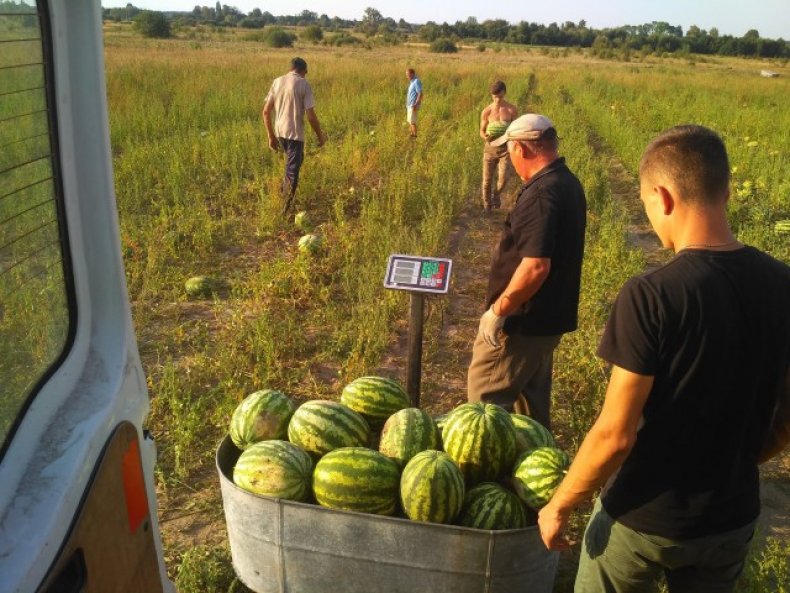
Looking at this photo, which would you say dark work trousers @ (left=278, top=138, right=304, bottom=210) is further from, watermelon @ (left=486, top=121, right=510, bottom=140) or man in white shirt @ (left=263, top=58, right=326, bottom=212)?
watermelon @ (left=486, top=121, right=510, bottom=140)

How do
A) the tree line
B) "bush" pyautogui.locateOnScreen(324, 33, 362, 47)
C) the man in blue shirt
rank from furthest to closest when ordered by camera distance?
the tree line
"bush" pyautogui.locateOnScreen(324, 33, 362, 47)
the man in blue shirt

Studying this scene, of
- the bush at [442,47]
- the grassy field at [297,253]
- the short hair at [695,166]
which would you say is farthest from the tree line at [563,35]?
the short hair at [695,166]

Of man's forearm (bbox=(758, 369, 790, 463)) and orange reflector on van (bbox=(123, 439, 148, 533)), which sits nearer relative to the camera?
orange reflector on van (bbox=(123, 439, 148, 533))

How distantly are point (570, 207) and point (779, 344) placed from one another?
1.63 m


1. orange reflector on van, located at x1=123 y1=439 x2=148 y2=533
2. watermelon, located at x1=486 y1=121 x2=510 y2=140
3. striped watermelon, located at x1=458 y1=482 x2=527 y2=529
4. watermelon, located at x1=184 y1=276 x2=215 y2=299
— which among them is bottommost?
watermelon, located at x1=184 y1=276 x2=215 y2=299

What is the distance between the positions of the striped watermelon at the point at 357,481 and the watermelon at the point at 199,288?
408 centimetres

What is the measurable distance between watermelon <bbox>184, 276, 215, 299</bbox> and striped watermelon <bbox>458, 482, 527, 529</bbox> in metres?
4.37

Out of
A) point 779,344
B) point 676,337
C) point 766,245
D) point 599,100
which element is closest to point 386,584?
point 676,337

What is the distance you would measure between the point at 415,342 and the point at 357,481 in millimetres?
1371

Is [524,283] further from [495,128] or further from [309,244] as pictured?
[495,128]

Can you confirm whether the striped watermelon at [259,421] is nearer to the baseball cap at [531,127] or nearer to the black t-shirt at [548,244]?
the black t-shirt at [548,244]

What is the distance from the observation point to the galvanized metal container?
97.3 inches

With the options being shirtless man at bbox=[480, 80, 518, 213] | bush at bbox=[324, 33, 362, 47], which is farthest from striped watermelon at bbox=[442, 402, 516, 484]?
bush at bbox=[324, 33, 362, 47]

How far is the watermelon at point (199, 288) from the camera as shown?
6.43 meters
